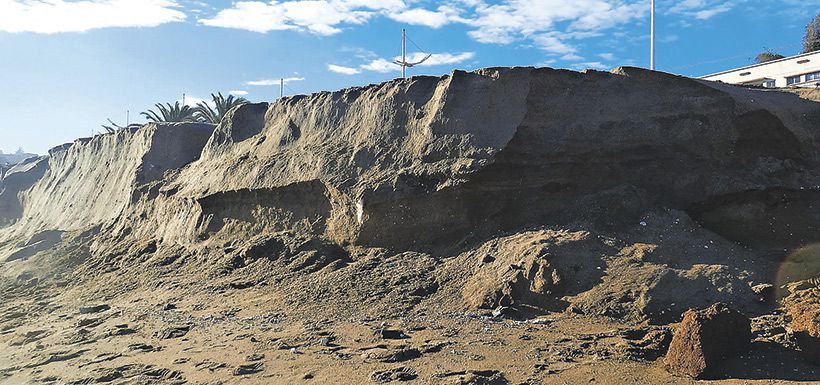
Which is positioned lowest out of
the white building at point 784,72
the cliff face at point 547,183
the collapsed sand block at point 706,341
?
the collapsed sand block at point 706,341

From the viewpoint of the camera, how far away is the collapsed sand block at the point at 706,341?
15.2 feet

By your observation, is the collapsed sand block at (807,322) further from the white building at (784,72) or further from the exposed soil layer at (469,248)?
the white building at (784,72)

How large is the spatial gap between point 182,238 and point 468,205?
18.0 ft

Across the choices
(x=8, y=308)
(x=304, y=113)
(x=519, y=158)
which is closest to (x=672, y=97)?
(x=519, y=158)

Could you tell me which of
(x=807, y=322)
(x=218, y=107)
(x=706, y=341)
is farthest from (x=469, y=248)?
(x=218, y=107)

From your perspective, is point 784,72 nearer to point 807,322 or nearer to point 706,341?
point 807,322

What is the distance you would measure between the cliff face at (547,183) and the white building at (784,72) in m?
14.6

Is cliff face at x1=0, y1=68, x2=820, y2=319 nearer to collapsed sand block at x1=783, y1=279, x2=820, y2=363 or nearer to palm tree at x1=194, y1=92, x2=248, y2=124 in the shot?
collapsed sand block at x1=783, y1=279, x2=820, y2=363

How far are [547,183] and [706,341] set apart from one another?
376cm

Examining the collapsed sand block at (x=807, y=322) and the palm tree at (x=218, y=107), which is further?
the palm tree at (x=218, y=107)

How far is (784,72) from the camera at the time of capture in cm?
2236

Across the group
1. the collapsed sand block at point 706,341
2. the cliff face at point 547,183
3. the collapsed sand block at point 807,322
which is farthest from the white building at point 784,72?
the collapsed sand block at point 706,341

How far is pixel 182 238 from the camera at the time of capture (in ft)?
36.1

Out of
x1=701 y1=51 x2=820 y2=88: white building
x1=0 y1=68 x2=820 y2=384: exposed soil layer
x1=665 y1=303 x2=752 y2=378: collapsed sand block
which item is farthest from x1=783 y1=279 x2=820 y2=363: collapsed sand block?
x1=701 y1=51 x2=820 y2=88: white building
